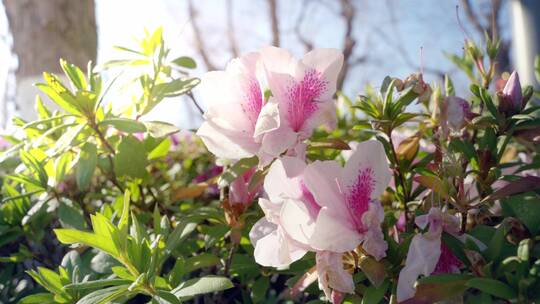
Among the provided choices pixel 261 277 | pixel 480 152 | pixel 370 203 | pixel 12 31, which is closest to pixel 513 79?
pixel 480 152

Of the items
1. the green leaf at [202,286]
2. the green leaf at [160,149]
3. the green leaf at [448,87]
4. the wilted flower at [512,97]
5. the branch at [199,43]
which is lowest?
the branch at [199,43]

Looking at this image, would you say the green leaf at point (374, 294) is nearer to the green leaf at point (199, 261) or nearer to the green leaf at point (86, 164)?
the green leaf at point (199, 261)

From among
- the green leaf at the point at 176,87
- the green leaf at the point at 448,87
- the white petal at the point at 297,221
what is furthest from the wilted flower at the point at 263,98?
the green leaf at the point at 448,87

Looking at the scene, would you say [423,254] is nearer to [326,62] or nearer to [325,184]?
[325,184]

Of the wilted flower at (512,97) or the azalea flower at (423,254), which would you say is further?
the wilted flower at (512,97)

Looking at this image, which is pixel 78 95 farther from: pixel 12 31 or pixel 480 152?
pixel 12 31

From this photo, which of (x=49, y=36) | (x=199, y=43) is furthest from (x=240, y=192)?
(x=199, y=43)
